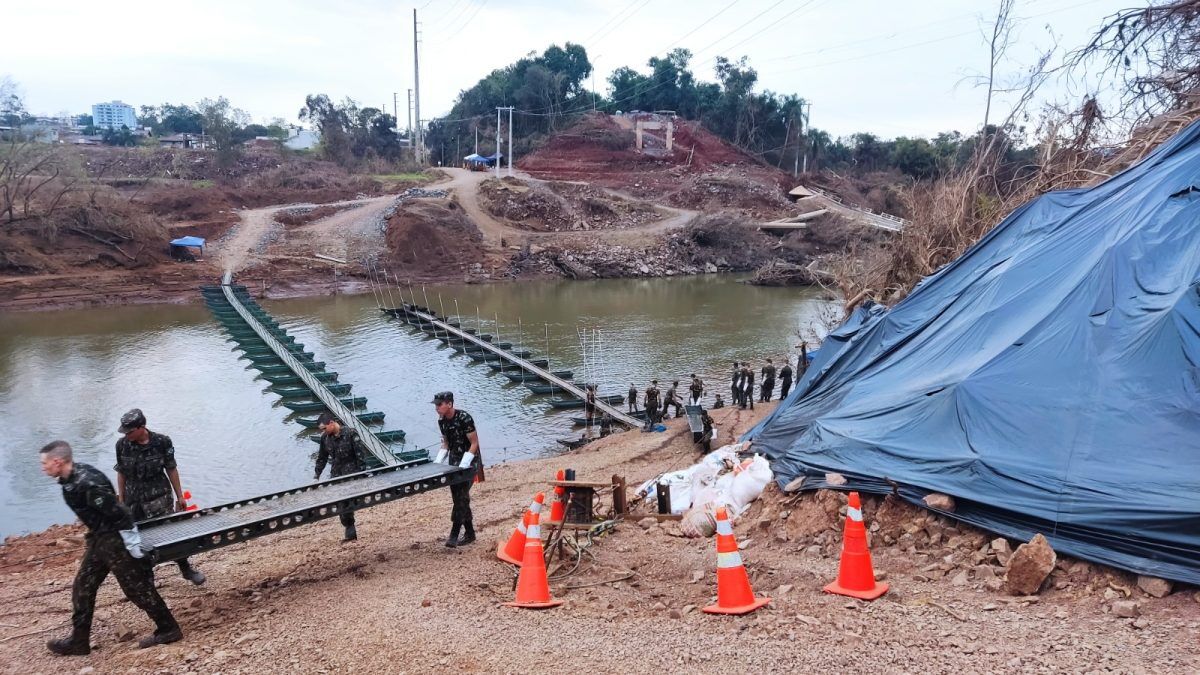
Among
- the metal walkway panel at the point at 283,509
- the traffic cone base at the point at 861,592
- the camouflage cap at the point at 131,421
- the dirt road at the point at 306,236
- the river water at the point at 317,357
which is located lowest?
the river water at the point at 317,357

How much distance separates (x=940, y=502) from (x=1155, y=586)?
1.47 m

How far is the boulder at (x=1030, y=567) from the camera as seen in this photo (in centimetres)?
505

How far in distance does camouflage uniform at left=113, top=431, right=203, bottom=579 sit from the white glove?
1.57m

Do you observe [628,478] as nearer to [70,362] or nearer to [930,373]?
[930,373]

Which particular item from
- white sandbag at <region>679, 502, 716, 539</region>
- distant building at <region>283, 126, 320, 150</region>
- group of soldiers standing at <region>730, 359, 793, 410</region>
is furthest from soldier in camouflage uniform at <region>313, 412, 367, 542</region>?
distant building at <region>283, 126, 320, 150</region>

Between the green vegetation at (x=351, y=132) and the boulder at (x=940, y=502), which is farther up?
the green vegetation at (x=351, y=132)

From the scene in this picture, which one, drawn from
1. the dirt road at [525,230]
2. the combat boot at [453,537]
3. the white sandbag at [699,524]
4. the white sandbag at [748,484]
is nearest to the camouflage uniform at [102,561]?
the combat boot at [453,537]

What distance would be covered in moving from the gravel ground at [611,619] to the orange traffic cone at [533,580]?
0.38ft

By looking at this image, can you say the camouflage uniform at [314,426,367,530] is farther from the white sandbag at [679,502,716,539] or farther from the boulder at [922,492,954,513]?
the boulder at [922,492,954,513]

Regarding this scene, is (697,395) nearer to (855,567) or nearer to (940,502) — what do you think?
(940,502)

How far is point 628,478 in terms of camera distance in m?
11.1

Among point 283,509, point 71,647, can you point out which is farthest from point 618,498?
point 71,647

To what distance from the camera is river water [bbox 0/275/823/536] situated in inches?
585

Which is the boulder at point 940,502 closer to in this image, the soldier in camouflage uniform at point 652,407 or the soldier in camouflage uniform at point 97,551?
the soldier in camouflage uniform at point 97,551
